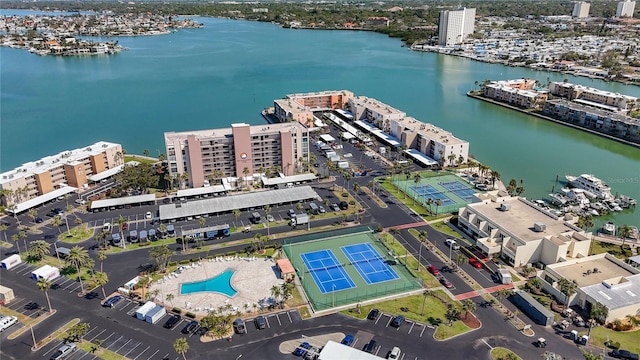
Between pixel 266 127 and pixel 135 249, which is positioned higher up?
pixel 266 127

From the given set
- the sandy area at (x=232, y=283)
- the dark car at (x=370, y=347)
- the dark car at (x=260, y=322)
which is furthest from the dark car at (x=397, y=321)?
the sandy area at (x=232, y=283)

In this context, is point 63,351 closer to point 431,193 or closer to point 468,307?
point 468,307

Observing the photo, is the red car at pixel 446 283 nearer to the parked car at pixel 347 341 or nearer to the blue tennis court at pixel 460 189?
the parked car at pixel 347 341

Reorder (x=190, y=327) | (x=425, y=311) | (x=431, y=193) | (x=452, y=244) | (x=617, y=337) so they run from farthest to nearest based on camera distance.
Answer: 1. (x=431, y=193)
2. (x=452, y=244)
3. (x=425, y=311)
4. (x=190, y=327)
5. (x=617, y=337)

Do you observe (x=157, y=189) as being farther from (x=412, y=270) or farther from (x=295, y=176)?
(x=412, y=270)

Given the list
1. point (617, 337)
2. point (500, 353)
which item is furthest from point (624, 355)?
point (500, 353)

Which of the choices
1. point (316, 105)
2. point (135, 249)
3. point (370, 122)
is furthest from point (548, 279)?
point (316, 105)
